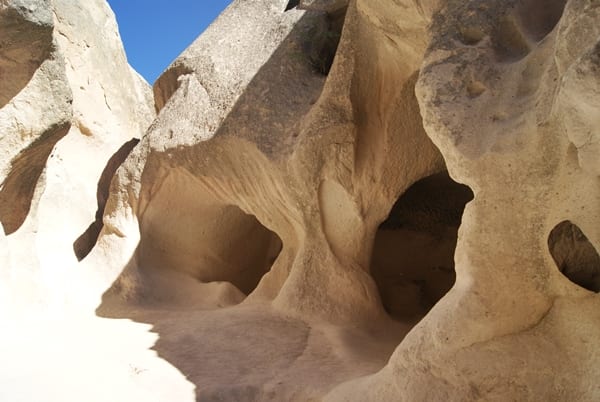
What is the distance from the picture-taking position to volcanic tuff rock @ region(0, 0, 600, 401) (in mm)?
1854

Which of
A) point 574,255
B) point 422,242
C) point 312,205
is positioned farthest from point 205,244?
point 574,255

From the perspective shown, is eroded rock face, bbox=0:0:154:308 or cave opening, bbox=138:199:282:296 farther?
cave opening, bbox=138:199:282:296

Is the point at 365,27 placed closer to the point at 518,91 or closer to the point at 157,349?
the point at 518,91

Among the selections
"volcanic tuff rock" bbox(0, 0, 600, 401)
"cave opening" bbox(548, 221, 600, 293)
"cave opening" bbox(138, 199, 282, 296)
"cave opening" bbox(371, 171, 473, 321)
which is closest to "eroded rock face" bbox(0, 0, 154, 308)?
"volcanic tuff rock" bbox(0, 0, 600, 401)

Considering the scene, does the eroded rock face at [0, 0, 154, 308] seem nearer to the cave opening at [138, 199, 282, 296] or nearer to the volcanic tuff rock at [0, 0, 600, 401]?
A: the volcanic tuff rock at [0, 0, 600, 401]

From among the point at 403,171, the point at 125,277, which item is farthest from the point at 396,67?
the point at 125,277

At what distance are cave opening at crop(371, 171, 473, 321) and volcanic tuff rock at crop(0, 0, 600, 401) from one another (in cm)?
2

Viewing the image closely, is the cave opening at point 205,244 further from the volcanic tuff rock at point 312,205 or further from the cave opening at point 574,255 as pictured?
the cave opening at point 574,255

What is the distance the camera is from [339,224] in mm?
3537

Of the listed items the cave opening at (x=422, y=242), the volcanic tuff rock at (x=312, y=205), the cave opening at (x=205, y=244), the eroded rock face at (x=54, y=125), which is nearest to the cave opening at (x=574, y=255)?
the volcanic tuff rock at (x=312, y=205)

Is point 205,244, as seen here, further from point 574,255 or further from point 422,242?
point 574,255

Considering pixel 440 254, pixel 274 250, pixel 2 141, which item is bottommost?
pixel 440 254

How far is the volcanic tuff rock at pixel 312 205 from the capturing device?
6.08 feet

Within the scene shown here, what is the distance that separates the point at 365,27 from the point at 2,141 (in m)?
2.18
